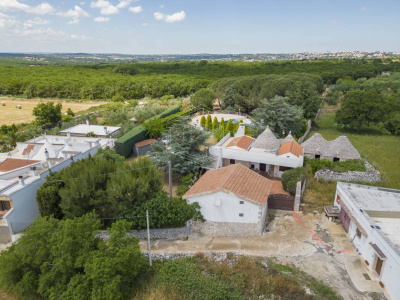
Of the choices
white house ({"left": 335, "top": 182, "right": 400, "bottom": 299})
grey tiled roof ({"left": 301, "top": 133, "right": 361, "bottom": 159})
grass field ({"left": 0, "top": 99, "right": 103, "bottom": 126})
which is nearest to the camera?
white house ({"left": 335, "top": 182, "right": 400, "bottom": 299})

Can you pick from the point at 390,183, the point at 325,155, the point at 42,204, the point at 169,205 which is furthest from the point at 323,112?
the point at 42,204

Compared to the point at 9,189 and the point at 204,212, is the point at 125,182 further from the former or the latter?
the point at 9,189

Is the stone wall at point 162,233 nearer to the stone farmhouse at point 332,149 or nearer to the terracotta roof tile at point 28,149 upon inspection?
the terracotta roof tile at point 28,149

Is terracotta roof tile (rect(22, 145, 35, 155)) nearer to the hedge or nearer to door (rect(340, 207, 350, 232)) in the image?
the hedge

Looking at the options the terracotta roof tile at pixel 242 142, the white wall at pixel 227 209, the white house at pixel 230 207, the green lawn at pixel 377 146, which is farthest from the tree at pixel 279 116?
the white wall at pixel 227 209

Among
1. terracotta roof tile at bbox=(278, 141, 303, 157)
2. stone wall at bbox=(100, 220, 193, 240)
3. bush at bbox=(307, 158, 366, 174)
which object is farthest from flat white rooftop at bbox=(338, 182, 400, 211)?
stone wall at bbox=(100, 220, 193, 240)
